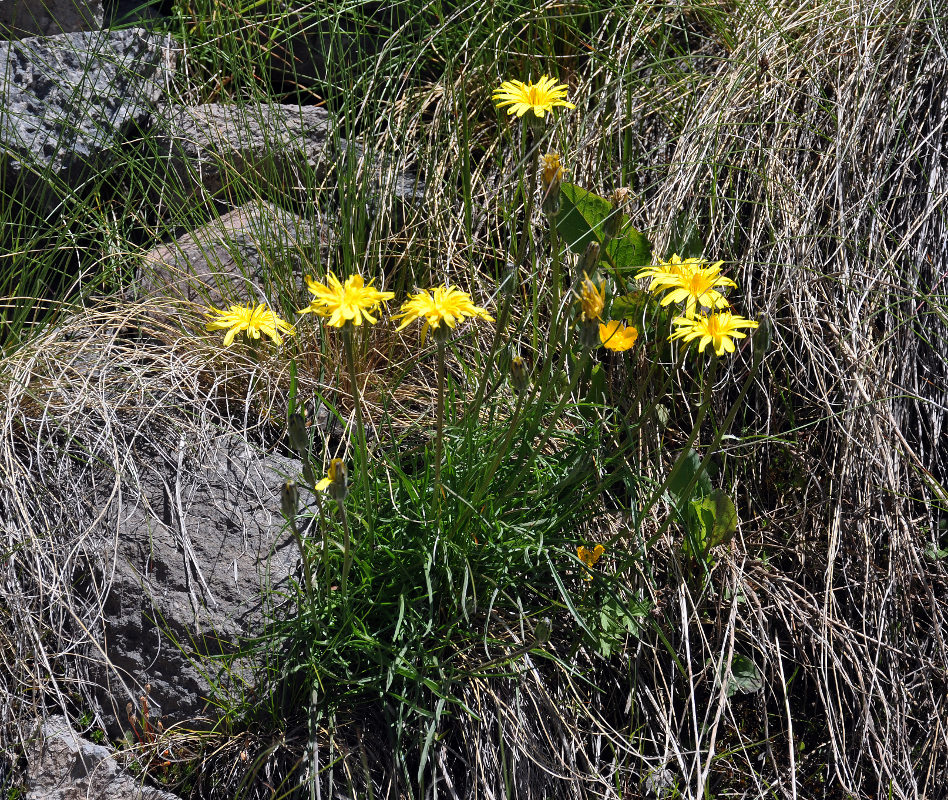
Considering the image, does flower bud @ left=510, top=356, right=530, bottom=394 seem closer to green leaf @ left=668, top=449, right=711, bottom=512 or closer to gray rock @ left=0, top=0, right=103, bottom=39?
green leaf @ left=668, top=449, right=711, bottom=512

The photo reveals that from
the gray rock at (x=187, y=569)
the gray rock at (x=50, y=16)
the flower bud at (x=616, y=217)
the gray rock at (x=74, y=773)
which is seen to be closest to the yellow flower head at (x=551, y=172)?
the flower bud at (x=616, y=217)

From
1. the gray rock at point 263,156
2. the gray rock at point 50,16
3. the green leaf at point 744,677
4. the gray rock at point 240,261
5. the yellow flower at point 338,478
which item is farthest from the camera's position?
the gray rock at point 50,16

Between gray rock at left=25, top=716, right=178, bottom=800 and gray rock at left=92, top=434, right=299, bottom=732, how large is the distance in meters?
0.08

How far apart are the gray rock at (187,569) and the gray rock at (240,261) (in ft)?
1.39

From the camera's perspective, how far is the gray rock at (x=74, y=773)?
4.50 feet

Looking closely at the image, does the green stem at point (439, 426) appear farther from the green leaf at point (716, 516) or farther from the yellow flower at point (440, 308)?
the green leaf at point (716, 516)

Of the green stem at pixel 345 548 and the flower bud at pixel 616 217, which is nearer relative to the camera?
the green stem at pixel 345 548

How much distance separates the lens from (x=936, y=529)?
5.35 ft

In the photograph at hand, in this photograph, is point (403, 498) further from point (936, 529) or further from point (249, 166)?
point (936, 529)

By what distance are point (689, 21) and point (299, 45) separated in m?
1.14

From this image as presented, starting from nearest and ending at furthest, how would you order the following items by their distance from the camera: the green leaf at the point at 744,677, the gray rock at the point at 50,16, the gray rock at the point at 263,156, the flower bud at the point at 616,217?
the flower bud at the point at 616,217 < the green leaf at the point at 744,677 < the gray rock at the point at 263,156 < the gray rock at the point at 50,16

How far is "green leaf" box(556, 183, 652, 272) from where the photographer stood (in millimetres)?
1638

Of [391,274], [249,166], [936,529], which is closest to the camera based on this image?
[936,529]

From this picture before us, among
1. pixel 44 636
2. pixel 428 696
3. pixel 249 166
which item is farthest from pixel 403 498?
pixel 249 166
